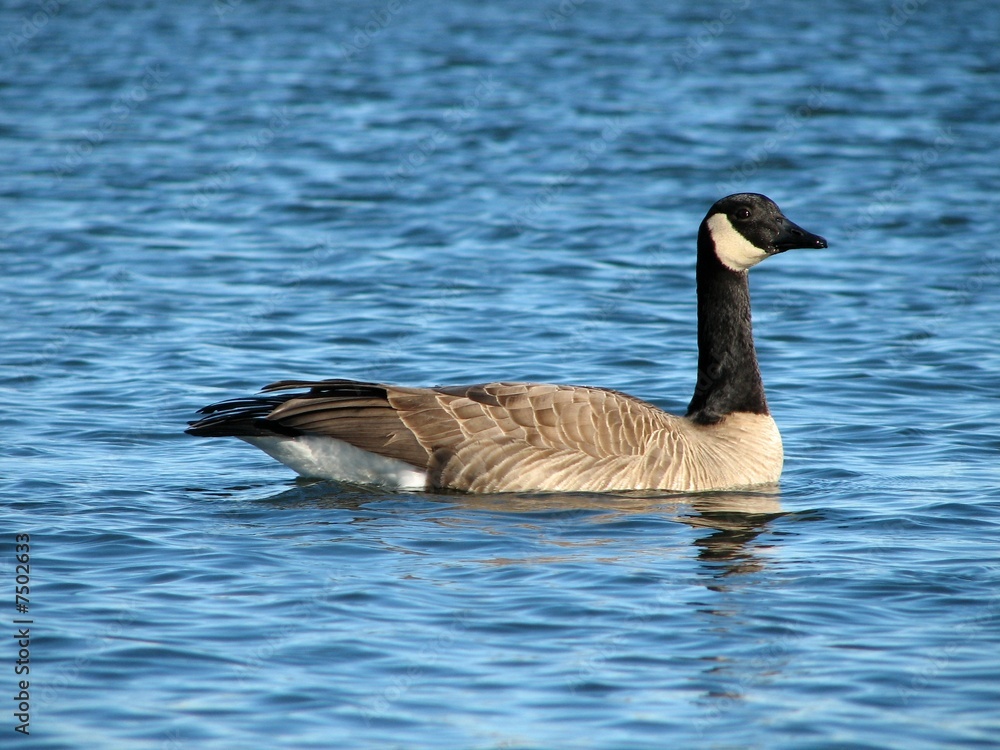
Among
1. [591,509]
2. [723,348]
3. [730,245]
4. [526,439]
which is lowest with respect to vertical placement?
[591,509]

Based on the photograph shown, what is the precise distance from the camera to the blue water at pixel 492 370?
6.53 metres

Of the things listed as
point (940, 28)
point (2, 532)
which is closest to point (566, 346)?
point (2, 532)

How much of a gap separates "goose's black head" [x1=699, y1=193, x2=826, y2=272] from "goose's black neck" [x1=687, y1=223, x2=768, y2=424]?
0.07m

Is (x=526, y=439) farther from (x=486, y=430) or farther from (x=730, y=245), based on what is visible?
(x=730, y=245)

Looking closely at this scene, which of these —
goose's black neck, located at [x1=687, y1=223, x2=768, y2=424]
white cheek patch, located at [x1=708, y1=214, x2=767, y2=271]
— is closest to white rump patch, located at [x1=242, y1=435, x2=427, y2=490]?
goose's black neck, located at [x1=687, y1=223, x2=768, y2=424]

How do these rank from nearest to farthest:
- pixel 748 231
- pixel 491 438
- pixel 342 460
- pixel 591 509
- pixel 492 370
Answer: pixel 591 509
pixel 491 438
pixel 342 460
pixel 748 231
pixel 492 370

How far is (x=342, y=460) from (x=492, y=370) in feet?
10.8

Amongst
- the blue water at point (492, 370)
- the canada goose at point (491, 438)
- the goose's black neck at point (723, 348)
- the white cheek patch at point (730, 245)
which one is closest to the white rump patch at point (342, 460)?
the canada goose at point (491, 438)

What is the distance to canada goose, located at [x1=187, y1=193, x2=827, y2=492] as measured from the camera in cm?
942

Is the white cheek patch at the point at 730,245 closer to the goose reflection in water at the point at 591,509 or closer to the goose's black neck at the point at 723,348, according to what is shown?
the goose's black neck at the point at 723,348

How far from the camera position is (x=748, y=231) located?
407 inches

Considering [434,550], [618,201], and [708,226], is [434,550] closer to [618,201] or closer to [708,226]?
[708,226]

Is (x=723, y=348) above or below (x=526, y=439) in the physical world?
above

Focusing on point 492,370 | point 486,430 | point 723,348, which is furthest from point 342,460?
point 492,370
